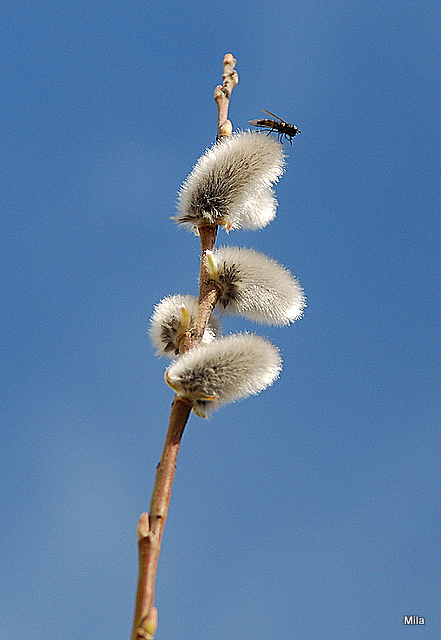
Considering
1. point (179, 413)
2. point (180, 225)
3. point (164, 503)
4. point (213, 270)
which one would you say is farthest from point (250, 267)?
point (164, 503)

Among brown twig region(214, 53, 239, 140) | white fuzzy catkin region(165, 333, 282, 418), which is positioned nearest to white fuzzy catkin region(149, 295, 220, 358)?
white fuzzy catkin region(165, 333, 282, 418)

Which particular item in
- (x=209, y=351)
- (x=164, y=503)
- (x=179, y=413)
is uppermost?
(x=209, y=351)

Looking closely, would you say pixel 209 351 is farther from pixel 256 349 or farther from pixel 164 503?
pixel 164 503

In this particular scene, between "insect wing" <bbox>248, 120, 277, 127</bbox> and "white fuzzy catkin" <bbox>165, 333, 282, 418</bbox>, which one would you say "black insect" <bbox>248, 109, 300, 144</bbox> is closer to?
"insect wing" <bbox>248, 120, 277, 127</bbox>

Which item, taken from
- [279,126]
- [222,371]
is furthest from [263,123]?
[222,371]

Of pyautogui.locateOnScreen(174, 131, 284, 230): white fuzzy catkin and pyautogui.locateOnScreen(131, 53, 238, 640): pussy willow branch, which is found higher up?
pyautogui.locateOnScreen(174, 131, 284, 230): white fuzzy catkin

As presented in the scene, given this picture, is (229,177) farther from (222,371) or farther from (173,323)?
(222,371)

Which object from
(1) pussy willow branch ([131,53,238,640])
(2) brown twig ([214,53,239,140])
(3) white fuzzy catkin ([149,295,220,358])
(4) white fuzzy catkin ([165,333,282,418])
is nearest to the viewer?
(1) pussy willow branch ([131,53,238,640])
